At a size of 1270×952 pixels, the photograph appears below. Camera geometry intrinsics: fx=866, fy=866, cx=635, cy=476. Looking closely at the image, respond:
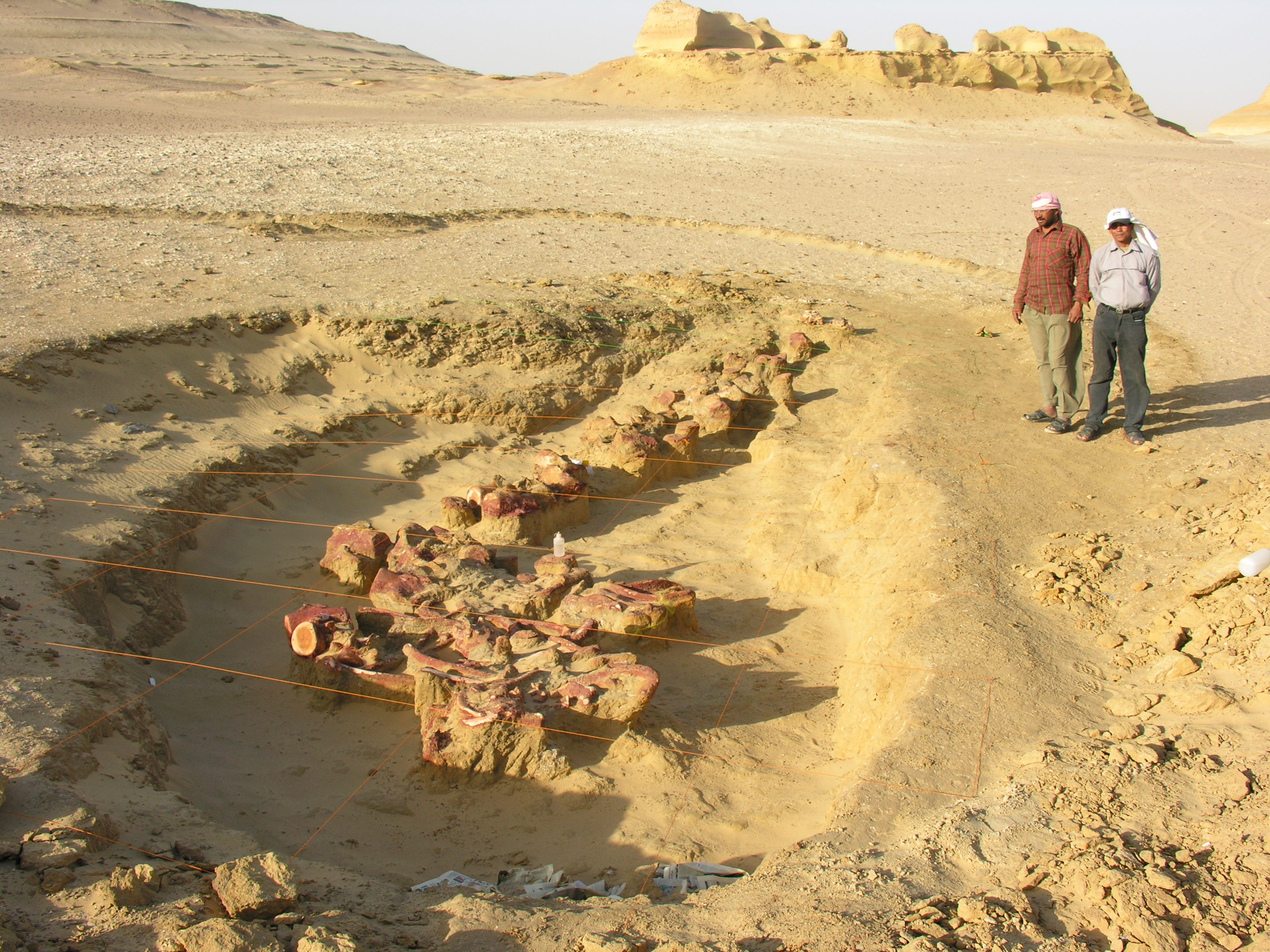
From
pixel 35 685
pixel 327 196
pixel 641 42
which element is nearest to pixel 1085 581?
pixel 35 685

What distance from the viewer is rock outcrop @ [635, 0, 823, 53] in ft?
94.1

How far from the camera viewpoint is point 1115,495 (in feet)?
16.3

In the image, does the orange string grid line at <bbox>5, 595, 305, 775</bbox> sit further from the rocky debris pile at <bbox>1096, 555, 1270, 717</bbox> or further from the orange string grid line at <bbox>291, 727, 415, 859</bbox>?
the rocky debris pile at <bbox>1096, 555, 1270, 717</bbox>

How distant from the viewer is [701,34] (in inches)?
1140

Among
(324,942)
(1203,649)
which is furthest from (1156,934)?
(324,942)

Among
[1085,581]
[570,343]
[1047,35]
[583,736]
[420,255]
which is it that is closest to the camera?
[583,736]

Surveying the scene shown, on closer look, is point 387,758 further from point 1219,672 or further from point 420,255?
point 420,255

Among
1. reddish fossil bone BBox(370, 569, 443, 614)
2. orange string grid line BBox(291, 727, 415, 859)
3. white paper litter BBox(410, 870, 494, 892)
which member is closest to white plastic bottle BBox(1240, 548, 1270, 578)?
white paper litter BBox(410, 870, 494, 892)

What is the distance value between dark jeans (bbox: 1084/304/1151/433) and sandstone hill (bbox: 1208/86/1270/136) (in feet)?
125

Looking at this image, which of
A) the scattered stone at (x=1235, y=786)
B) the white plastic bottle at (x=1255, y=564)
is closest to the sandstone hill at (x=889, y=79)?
the white plastic bottle at (x=1255, y=564)

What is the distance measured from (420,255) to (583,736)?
6.64 m

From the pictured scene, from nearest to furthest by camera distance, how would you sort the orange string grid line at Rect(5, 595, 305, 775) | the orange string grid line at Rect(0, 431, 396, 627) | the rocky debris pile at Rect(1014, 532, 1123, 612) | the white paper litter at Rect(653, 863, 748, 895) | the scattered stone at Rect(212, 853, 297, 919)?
the scattered stone at Rect(212, 853, 297, 919) < the orange string grid line at Rect(5, 595, 305, 775) < the white paper litter at Rect(653, 863, 748, 895) < the orange string grid line at Rect(0, 431, 396, 627) < the rocky debris pile at Rect(1014, 532, 1123, 612)

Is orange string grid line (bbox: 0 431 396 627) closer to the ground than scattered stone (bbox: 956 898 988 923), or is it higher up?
closer to the ground

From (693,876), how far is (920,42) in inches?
1190
